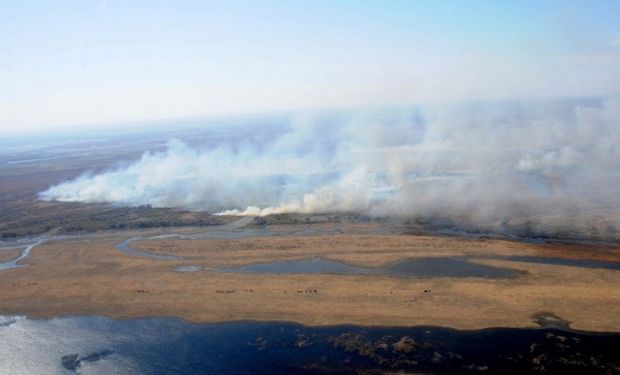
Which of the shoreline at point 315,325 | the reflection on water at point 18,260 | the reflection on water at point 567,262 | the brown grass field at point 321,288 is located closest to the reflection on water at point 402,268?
the brown grass field at point 321,288

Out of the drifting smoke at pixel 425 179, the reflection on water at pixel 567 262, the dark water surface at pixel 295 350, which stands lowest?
the dark water surface at pixel 295 350

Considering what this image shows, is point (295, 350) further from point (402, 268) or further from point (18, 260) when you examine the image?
point (18, 260)

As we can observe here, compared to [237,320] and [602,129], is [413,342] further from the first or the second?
[602,129]

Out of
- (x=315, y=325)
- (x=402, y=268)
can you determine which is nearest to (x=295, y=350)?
(x=315, y=325)

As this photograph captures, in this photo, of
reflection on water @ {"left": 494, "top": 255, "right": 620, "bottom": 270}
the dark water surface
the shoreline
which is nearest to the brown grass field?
the shoreline

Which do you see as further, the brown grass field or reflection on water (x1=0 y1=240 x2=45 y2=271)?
reflection on water (x1=0 y1=240 x2=45 y2=271)

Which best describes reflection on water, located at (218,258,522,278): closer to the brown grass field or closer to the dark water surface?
the brown grass field

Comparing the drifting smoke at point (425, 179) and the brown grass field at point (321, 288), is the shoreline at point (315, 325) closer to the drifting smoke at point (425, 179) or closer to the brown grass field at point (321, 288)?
the brown grass field at point (321, 288)
